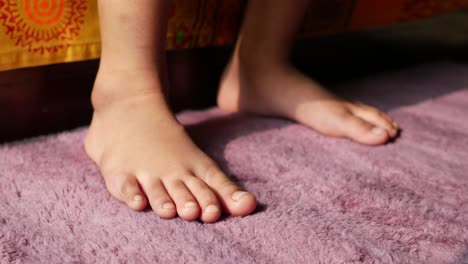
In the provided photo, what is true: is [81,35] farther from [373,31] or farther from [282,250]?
[373,31]

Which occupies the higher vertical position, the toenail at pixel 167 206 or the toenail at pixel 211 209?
the toenail at pixel 211 209

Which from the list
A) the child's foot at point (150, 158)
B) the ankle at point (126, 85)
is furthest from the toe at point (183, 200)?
the ankle at point (126, 85)

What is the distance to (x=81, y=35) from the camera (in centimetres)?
77

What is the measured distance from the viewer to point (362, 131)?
82 centimetres

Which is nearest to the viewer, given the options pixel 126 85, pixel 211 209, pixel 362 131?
pixel 211 209

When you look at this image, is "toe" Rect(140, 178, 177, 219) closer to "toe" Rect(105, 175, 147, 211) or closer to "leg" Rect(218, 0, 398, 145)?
"toe" Rect(105, 175, 147, 211)

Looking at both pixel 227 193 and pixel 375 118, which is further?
pixel 375 118

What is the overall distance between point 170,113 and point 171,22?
185 millimetres

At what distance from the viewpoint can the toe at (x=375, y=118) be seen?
0.85 meters

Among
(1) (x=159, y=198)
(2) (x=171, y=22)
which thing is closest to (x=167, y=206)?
(1) (x=159, y=198)

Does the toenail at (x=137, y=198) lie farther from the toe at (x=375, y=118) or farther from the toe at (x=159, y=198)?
the toe at (x=375, y=118)

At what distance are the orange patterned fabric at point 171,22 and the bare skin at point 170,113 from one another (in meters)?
0.06

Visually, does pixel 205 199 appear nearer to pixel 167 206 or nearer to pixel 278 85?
pixel 167 206

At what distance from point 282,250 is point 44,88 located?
44 cm
